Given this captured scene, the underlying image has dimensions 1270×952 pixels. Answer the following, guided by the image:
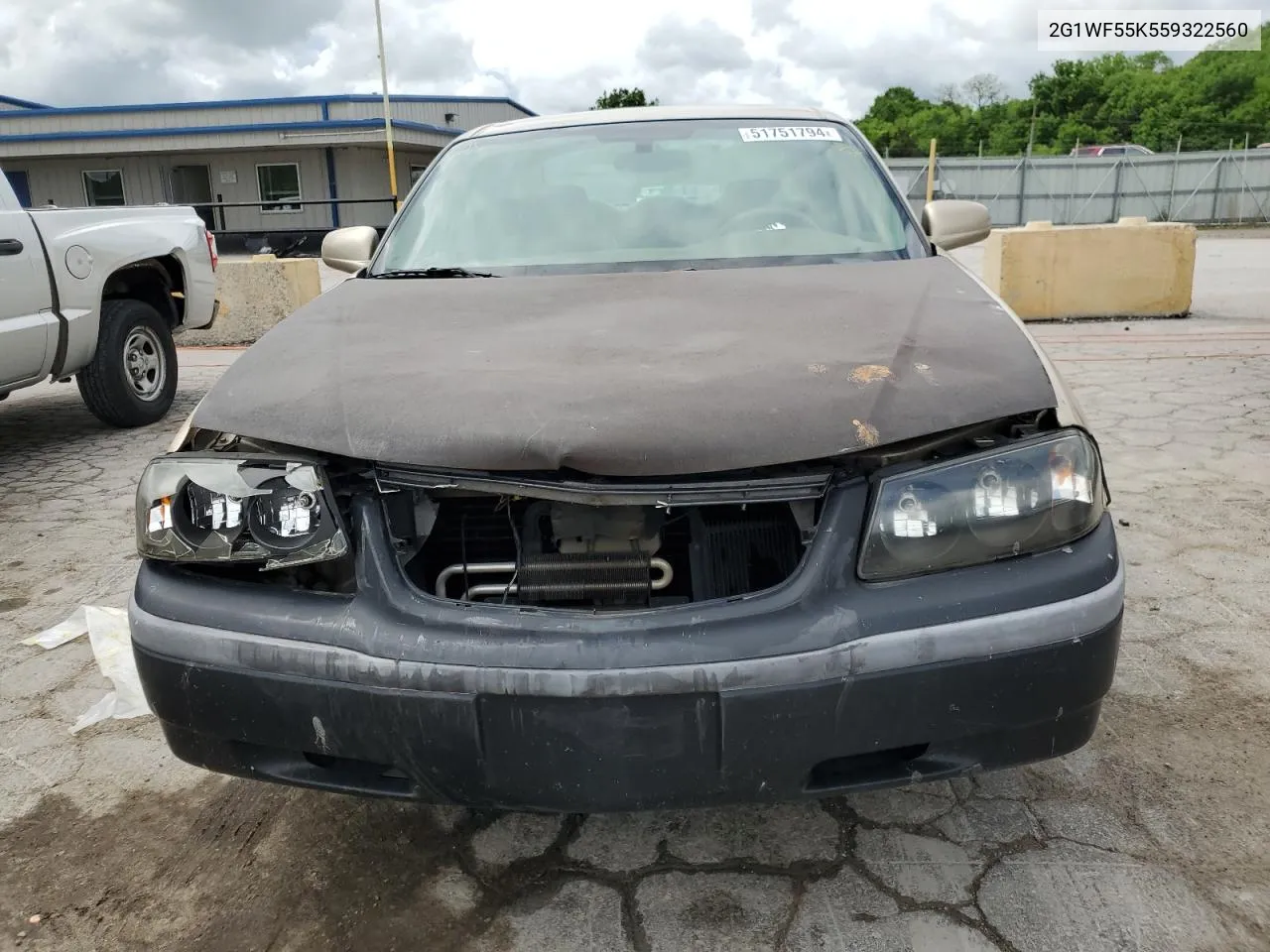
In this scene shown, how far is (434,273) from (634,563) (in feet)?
4.17

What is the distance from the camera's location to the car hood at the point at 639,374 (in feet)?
5.11

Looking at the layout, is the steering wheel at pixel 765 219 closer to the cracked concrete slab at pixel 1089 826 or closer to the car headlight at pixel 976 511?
the car headlight at pixel 976 511

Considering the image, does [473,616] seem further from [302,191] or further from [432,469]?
[302,191]

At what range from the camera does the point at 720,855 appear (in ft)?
6.45

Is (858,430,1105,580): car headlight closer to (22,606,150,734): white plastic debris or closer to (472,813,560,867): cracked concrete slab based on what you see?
(472,813,560,867): cracked concrete slab

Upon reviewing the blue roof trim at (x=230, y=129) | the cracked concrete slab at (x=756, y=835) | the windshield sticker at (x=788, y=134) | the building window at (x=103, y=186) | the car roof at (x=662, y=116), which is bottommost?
the cracked concrete slab at (x=756, y=835)

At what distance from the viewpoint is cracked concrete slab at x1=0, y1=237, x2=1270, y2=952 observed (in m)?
1.78

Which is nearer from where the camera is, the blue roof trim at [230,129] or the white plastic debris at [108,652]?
the white plastic debris at [108,652]

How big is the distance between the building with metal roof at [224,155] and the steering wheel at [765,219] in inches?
1062

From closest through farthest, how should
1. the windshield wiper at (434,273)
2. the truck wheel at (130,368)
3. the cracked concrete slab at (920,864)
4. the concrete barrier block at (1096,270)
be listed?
the cracked concrete slab at (920,864) < the windshield wiper at (434,273) < the truck wheel at (130,368) < the concrete barrier block at (1096,270)

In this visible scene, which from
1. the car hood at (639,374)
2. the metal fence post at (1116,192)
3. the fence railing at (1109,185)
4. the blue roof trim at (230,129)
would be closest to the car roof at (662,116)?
the car hood at (639,374)

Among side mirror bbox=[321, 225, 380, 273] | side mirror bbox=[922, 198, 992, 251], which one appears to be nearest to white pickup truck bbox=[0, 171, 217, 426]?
side mirror bbox=[321, 225, 380, 273]

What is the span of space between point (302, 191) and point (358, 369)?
29.7m

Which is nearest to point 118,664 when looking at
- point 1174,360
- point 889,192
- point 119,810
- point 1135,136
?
point 119,810
